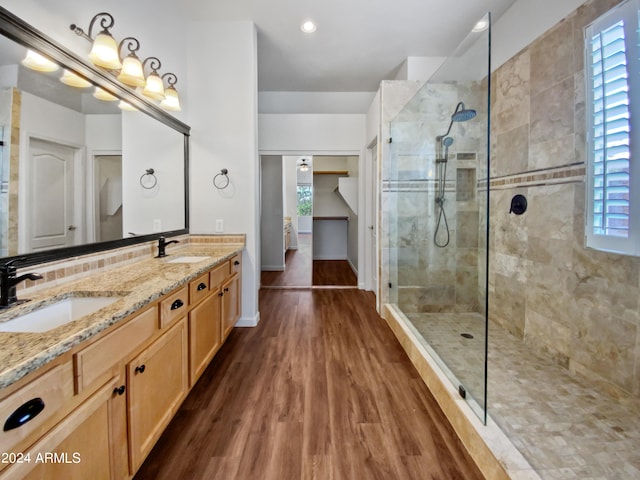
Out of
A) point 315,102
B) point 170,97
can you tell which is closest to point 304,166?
point 315,102

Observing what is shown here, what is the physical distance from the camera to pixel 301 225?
724 centimetres

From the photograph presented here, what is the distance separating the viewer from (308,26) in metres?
2.77

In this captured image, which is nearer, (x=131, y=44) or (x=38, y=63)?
(x=38, y=63)

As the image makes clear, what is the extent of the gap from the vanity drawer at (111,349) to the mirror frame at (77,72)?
0.62m

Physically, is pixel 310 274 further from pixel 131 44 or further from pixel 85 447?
pixel 85 447

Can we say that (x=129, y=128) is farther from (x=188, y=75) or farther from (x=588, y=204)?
(x=588, y=204)

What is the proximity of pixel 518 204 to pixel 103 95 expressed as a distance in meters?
3.11

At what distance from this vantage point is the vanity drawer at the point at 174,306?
1.42 m

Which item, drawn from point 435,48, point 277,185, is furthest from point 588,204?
point 277,185

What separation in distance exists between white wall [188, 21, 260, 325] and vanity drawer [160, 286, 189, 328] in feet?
4.15

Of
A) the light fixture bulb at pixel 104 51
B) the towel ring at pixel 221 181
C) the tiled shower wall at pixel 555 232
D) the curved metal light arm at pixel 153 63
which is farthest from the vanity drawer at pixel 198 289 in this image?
the tiled shower wall at pixel 555 232

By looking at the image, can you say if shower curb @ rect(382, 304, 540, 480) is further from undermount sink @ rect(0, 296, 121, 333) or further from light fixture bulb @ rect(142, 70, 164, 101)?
light fixture bulb @ rect(142, 70, 164, 101)

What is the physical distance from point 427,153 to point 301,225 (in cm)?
474

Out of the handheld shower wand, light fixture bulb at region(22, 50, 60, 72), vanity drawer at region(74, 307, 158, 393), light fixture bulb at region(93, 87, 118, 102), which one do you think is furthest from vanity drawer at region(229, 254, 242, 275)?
the handheld shower wand
